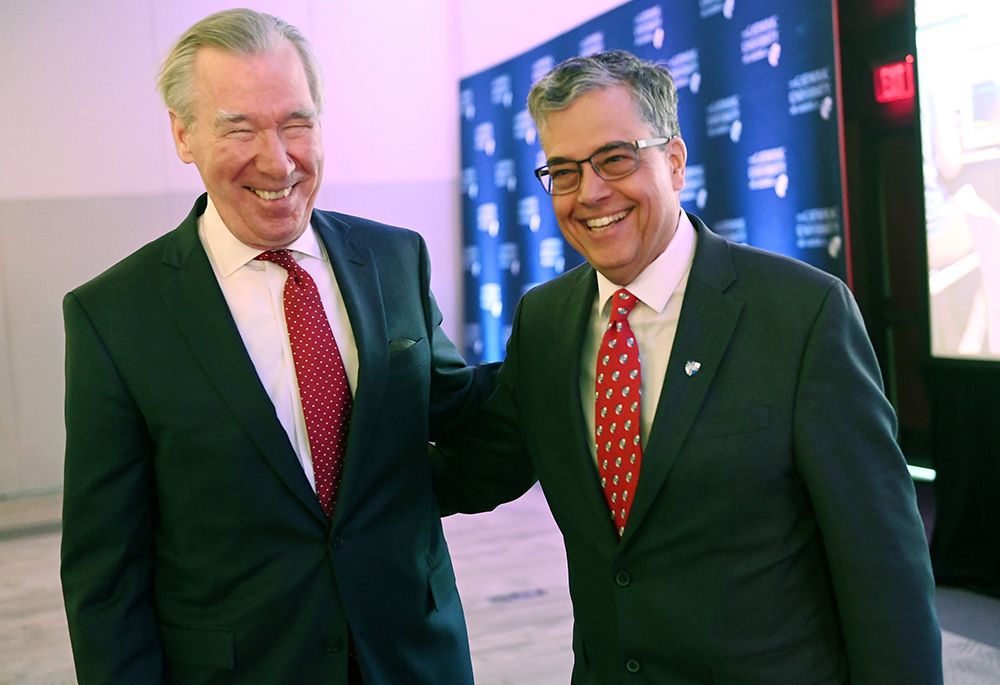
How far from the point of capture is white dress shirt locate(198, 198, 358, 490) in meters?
1.66

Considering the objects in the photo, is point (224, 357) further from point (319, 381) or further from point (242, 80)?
point (242, 80)

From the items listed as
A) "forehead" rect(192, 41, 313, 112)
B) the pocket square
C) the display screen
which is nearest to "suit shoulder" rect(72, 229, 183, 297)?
"forehead" rect(192, 41, 313, 112)

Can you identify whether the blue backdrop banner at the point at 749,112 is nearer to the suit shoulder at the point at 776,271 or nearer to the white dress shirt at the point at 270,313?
the suit shoulder at the point at 776,271

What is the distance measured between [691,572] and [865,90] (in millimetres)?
4452

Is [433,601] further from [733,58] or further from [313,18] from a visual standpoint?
[313,18]

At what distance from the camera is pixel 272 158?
63.3 inches

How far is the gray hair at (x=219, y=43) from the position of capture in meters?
1.61

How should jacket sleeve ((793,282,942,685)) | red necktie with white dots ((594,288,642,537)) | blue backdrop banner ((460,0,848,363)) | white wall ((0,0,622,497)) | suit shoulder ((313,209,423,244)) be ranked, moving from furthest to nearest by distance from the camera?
white wall ((0,0,622,497)) < blue backdrop banner ((460,0,848,363)) < suit shoulder ((313,209,423,244)) < red necktie with white dots ((594,288,642,537)) < jacket sleeve ((793,282,942,685))

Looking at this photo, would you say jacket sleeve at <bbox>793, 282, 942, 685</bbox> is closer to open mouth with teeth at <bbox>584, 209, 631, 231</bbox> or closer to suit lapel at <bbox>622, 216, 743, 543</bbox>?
suit lapel at <bbox>622, 216, 743, 543</bbox>

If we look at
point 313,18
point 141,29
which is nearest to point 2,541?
point 141,29

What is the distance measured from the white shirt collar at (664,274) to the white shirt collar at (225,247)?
0.62 metres

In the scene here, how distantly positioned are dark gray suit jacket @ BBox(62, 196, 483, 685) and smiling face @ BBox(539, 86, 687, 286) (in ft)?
1.47

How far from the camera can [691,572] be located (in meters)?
1.46

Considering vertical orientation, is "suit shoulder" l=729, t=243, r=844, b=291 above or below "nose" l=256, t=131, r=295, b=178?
below
